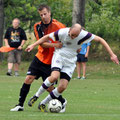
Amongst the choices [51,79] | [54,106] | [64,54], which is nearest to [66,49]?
[64,54]

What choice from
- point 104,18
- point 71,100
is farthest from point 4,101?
point 104,18

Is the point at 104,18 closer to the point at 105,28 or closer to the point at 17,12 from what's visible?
the point at 105,28

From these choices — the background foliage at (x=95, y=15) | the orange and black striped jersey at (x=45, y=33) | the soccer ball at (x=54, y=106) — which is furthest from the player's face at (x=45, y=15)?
the background foliage at (x=95, y=15)

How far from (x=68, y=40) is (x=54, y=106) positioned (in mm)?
1203

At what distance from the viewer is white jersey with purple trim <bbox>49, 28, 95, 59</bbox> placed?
339 inches

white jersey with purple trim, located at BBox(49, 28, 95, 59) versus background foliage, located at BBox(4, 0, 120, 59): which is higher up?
white jersey with purple trim, located at BBox(49, 28, 95, 59)

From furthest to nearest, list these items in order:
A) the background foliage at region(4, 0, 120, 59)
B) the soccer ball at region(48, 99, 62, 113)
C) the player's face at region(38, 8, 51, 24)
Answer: the background foliage at region(4, 0, 120, 59)
the player's face at region(38, 8, 51, 24)
the soccer ball at region(48, 99, 62, 113)

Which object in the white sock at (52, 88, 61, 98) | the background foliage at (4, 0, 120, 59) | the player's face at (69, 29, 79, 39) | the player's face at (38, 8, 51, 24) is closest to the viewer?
the player's face at (69, 29, 79, 39)

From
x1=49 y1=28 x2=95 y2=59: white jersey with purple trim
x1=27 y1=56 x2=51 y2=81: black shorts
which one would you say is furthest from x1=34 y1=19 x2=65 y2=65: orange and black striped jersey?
x1=49 y1=28 x2=95 y2=59: white jersey with purple trim

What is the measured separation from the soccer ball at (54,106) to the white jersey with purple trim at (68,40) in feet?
2.77

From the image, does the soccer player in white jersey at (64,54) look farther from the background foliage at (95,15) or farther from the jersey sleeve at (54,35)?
the background foliage at (95,15)

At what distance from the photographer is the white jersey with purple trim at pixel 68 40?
28.3 ft

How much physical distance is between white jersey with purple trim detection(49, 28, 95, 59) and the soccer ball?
2.77 feet

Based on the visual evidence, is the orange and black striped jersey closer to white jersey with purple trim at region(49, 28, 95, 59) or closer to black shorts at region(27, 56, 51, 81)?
black shorts at region(27, 56, 51, 81)
